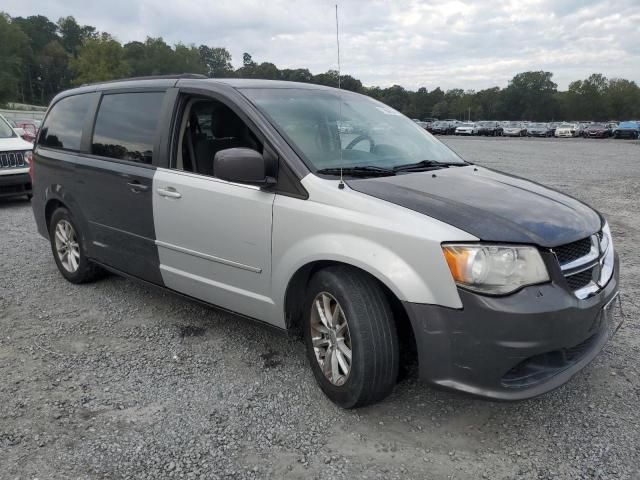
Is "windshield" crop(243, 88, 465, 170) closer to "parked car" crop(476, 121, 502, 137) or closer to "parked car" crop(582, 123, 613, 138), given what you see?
"parked car" crop(582, 123, 613, 138)

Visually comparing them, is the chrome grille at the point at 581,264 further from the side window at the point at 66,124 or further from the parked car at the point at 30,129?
the parked car at the point at 30,129

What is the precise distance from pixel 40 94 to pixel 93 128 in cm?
13274

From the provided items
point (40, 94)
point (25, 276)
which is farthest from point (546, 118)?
point (25, 276)

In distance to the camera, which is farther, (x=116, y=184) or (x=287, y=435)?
(x=116, y=184)

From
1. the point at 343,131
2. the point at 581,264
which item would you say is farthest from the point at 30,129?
the point at 581,264

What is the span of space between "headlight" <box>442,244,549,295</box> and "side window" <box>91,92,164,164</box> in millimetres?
2404

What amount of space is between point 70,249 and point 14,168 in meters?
5.02

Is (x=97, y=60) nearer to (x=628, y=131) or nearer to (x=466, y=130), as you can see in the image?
(x=466, y=130)

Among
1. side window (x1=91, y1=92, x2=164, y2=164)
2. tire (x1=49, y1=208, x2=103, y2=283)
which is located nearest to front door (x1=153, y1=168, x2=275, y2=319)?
side window (x1=91, y1=92, x2=164, y2=164)

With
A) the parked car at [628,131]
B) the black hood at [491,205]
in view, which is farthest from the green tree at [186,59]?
the black hood at [491,205]

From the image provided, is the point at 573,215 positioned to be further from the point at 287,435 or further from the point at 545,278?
the point at 287,435

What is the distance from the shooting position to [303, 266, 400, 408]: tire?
2.71m

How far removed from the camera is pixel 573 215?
2965 mm

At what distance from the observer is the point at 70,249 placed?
16.6 feet
